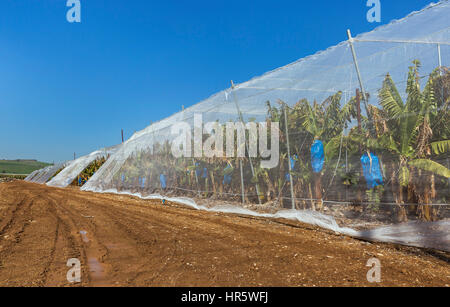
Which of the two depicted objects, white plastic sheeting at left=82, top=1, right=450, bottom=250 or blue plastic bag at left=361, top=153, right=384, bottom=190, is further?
blue plastic bag at left=361, top=153, right=384, bottom=190

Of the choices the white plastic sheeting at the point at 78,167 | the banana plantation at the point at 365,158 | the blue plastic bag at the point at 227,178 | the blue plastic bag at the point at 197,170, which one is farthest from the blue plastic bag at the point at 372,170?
the white plastic sheeting at the point at 78,167

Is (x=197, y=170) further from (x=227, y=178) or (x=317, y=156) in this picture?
(x=317, y=156)

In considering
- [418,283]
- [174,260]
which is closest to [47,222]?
[174,260]

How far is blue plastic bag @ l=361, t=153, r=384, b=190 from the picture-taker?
4.35 metres

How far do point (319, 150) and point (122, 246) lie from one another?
3.52 metres

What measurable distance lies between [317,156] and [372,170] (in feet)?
3.66

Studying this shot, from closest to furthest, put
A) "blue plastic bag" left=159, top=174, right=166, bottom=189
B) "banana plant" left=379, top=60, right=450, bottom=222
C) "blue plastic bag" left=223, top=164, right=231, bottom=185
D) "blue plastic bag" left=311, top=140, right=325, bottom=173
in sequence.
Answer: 1. "banana plant" left=379, top=60, right=450, bottom=222
2. "blue plastic bag" left=311, top=140, right=325, bottom=173
3. "blue plastic bag" left=223, top=164, right=231, bottom=185
4. "blue plastic bag" left=159, top=174, right=166, bottom=189

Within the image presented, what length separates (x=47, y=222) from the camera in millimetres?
5699

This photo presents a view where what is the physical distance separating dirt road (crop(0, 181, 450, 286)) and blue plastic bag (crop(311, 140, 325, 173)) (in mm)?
1035

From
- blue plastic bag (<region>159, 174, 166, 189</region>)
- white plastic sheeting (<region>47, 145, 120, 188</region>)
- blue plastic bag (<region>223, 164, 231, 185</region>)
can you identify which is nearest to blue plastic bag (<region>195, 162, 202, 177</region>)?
blue plastic bag (<region>223, 164, 231, 185</region>)

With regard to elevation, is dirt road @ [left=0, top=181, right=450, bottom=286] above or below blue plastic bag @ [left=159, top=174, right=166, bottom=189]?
below

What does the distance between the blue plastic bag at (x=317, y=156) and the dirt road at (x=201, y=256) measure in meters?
1.04

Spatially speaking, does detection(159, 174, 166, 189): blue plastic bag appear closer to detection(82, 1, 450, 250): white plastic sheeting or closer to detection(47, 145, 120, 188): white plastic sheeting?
detection(82, 1, 450, 250): white plastic sheeting

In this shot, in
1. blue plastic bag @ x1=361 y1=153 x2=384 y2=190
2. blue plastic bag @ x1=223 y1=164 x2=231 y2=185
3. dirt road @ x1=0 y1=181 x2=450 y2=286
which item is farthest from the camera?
blue plastic bag @ x1=223 y1=164 x2=231 y2=185
